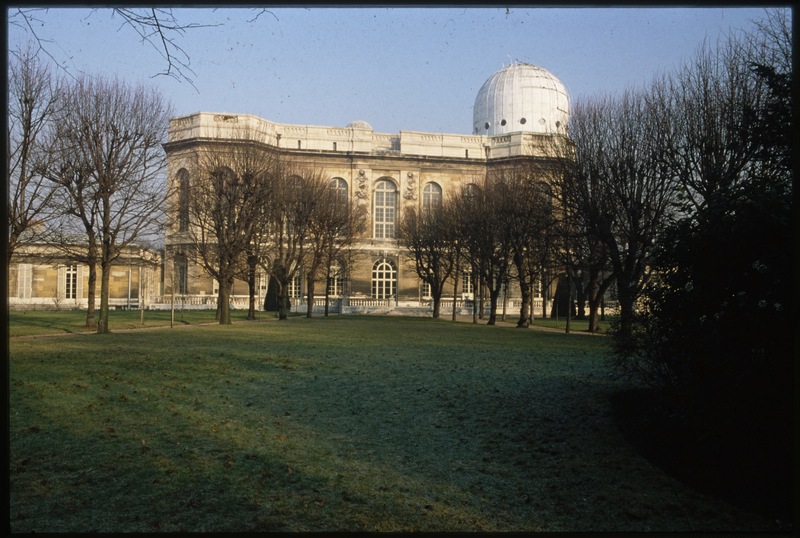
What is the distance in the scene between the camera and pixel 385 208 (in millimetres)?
80438

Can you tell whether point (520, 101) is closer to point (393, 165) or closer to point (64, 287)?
point (393, 165)

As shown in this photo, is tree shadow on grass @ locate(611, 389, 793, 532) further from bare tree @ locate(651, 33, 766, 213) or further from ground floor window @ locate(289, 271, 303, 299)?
ground floor window @ locate(289, 271, 303, 299)

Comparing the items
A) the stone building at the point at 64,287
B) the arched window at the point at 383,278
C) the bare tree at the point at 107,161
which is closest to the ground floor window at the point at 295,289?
the arched window at the point at 383,278

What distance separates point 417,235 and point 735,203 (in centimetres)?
4597

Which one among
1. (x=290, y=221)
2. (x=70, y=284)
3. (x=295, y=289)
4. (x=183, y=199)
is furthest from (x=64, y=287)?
(x=183, y=199)

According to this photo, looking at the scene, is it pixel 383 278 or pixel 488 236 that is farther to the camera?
pixel 383 278

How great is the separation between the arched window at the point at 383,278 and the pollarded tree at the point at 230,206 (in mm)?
37432

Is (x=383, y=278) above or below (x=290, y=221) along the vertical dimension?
below

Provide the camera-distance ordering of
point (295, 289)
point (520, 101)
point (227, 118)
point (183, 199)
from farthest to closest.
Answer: point (520, 101)
point (295, 289)
point (227, 118)
point (183, 199)

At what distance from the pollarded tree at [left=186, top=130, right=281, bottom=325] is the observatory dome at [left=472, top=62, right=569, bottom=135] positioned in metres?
50.6

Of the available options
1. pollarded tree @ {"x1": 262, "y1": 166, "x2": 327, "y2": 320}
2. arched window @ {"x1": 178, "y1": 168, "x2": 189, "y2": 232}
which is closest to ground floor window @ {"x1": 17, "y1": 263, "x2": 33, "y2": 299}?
arched window @ {"x1": 178, "y1": 168, "x2": 189, "y2": 232}

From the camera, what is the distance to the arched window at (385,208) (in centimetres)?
8006

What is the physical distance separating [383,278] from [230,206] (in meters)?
41.4

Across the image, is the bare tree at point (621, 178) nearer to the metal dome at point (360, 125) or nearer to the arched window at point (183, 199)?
the arched window at point (183, 199)
